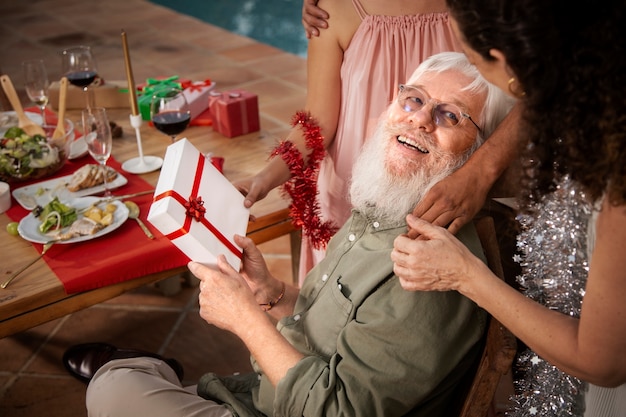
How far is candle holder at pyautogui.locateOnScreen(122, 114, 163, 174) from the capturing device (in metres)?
2.38

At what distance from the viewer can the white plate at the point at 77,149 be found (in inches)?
97.7

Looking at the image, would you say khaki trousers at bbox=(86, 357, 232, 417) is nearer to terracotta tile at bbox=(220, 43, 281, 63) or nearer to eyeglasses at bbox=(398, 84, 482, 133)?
eyeglasses at bbox=(398, 84, 482, 133)

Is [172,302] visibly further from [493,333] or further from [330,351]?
[493,333]

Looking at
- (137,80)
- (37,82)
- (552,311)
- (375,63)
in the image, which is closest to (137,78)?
(137,80)

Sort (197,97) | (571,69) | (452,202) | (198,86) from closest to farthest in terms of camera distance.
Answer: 1. (571,69)
2. (452,202)
3. (197,97)
4. (198,86)

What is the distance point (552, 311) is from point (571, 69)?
18.3 inches

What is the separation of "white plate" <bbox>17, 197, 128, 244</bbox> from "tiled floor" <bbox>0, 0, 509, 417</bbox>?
2.74ft

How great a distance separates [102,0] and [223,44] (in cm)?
270

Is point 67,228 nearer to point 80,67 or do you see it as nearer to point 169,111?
point 169,111

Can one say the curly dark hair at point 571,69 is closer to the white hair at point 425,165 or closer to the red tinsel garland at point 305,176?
the white hair at point 425,165

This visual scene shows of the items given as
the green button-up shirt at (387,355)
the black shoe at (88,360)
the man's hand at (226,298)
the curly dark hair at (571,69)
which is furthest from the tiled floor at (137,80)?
the curly dark hair at (571,69)

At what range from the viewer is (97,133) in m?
2.16

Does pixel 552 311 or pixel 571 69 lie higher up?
pixel 571 69

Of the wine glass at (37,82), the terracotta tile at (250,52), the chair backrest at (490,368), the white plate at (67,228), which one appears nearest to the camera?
the chair backrest at (490,368)
